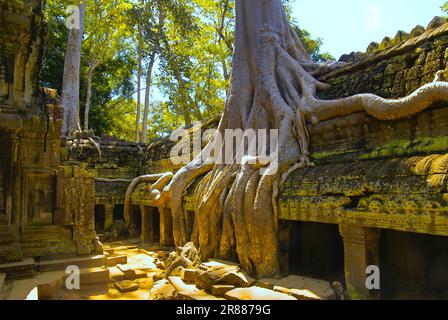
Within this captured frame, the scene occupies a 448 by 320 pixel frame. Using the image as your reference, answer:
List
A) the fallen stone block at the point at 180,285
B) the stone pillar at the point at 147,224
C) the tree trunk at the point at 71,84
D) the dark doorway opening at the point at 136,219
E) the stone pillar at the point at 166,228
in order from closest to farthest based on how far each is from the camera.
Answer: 1. the fallen stone block at the point at 180,285
2. the stone pillar at the point at 166,228
3. the stone pillar at the point at 147,224
4. the dark doorway opening at the point at 136,219
5. the tree trunk at the point at 71,84

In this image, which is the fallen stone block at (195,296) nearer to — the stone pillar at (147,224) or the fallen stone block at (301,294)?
the fallen stone block at (301,294)

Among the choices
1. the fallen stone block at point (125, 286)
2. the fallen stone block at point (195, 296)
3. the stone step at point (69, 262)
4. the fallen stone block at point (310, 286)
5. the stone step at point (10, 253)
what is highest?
the stone step at point (10, 253)

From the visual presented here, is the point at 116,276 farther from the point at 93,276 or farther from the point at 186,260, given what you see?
the point at 186,260

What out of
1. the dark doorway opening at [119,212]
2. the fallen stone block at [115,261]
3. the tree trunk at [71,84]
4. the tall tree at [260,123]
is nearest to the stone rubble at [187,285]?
the fallen stone block at [115,261]

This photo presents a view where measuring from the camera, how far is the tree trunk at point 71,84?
14227 mm

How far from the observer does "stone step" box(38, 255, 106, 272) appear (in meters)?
5.54

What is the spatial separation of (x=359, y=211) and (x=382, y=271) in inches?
49.2

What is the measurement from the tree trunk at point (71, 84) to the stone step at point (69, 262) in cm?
908

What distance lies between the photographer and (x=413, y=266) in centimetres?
532

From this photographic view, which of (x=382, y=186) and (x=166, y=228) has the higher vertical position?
(x=382, y=186)

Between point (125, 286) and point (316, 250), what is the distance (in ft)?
10.4

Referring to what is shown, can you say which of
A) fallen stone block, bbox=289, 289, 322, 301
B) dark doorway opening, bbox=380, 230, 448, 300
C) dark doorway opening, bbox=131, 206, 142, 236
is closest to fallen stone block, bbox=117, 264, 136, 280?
fallen stone block, bbox=289, 289, 322, 301

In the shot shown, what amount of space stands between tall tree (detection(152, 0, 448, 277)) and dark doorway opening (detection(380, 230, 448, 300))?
1.56 meters
